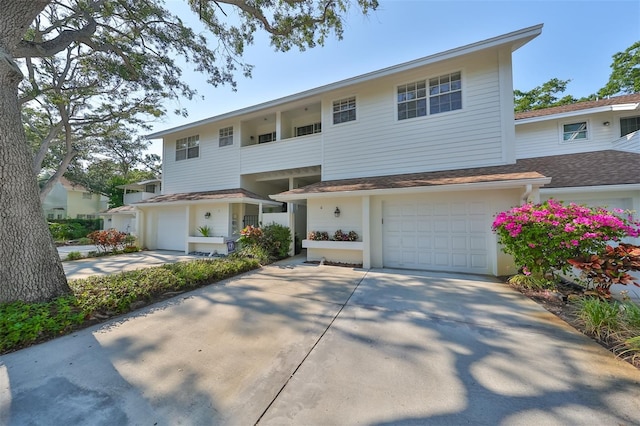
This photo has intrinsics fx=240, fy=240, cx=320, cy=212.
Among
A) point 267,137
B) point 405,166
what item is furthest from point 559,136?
point 267,137

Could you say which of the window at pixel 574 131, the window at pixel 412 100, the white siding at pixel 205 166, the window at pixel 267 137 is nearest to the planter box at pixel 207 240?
the white siding at pixel 205 166

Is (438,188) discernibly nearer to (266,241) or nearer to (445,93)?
(445,93)

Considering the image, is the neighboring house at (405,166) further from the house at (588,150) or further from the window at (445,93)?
the house at (588,150)

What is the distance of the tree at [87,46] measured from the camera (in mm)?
3836

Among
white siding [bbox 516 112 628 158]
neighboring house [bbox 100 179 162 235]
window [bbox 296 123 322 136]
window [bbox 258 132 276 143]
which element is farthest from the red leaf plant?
neighboring house [bbox 100 179 162 235]

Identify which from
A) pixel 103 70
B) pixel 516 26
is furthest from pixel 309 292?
pixel 103 70

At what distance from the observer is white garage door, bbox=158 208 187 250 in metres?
12.8

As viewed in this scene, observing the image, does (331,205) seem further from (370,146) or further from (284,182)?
(284,182)

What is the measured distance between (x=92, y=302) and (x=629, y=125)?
1833cm

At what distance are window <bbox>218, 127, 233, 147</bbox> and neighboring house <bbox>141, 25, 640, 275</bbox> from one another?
2.46 feet

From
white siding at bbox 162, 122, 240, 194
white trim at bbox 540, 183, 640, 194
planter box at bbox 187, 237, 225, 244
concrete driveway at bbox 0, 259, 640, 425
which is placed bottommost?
concrete driveway at bbox 0, 259, 640, 425

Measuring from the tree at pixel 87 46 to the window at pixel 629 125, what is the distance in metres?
11.5

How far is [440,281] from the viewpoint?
6.17 meters

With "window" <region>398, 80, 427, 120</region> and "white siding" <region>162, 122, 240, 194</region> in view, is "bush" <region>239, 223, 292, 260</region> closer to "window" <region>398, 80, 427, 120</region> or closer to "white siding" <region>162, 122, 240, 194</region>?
"white siding" <region>162, 122, 240, 194</region>
